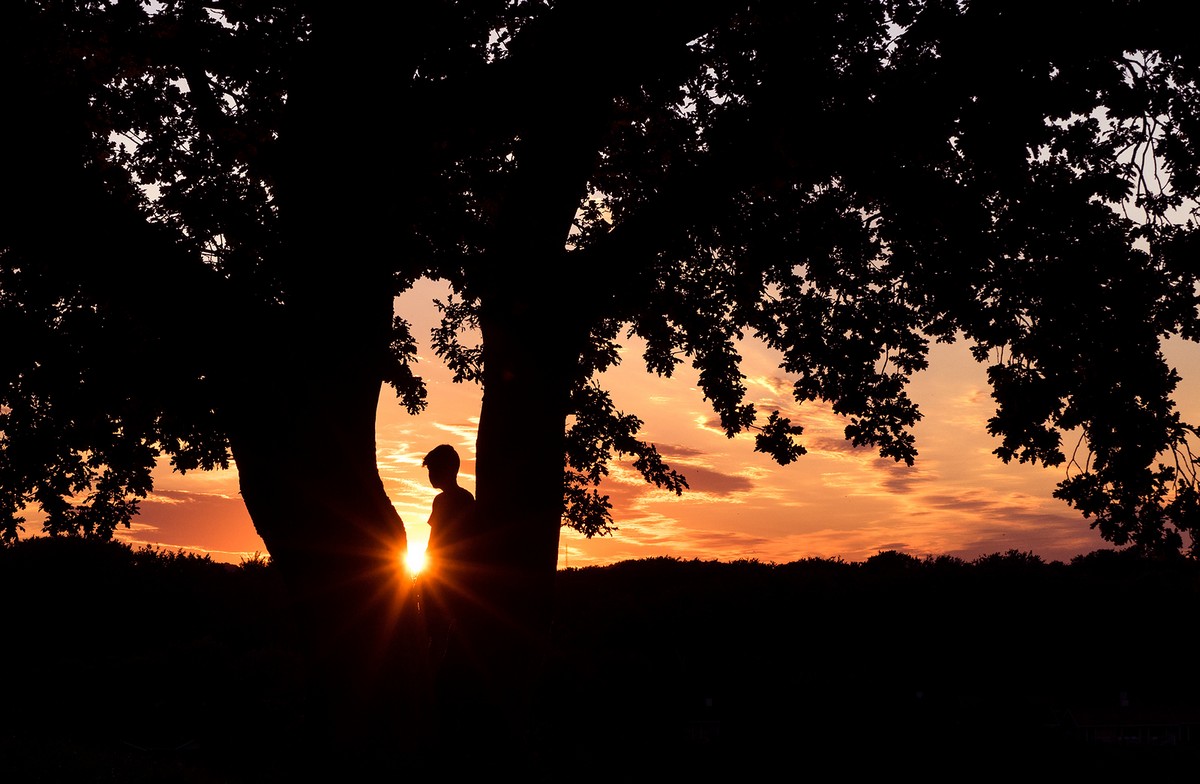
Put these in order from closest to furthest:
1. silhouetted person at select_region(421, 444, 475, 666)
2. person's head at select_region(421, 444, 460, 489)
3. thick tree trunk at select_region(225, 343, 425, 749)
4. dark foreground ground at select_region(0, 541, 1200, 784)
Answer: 1. thick tree trunk at select_region(225, 343, 425, 749)
2. silhouetted person at select_region(421, 444, 475, 666)
3. person's head at select_region(421, 444, 460, 489)
4. dark foreground ground at select_region(0, 541, 1200, 784)

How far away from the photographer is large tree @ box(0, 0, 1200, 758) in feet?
25.5

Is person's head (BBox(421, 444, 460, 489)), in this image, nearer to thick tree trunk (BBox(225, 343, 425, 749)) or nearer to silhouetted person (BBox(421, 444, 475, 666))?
silhouetted person (BBox(421, 444, 475, 666))

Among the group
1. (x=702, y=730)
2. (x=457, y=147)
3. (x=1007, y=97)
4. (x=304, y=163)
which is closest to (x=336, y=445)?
(x=304, y=163)

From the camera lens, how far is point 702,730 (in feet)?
77.0

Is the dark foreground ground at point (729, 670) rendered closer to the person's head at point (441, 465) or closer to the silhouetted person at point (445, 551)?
the silhouetted person at point (445, 551)

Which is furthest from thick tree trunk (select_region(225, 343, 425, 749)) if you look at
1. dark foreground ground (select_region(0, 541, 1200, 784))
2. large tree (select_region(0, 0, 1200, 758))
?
dark foreground ground (select_region(0, 541, 1200, 784))

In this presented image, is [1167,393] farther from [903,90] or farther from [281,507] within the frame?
[281,507]

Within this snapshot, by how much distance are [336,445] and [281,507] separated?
0.67m

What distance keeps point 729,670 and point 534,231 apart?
67.2 feet

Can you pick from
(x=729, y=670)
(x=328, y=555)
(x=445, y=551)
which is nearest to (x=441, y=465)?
(x=445, y=551)

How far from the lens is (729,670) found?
26.0 metres

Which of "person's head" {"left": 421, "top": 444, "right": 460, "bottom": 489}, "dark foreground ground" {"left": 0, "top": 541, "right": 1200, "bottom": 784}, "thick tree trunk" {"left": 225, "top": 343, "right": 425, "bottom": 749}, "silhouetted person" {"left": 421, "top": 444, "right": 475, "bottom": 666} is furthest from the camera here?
"dark foreground ground" {"left": 0, "top": 541, "right": 1200, "bottom": 784}

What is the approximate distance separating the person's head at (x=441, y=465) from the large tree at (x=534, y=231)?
1.14 feet

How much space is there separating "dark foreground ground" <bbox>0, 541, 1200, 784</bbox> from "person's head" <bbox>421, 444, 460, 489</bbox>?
9.51m
